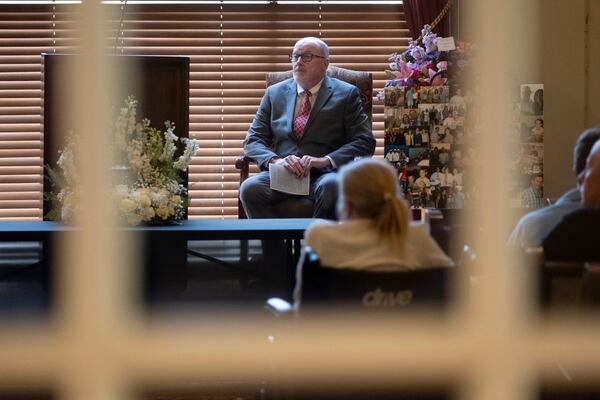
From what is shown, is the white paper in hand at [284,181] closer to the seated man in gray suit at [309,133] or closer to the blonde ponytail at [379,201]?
the seated man in gray suit at [309,133]

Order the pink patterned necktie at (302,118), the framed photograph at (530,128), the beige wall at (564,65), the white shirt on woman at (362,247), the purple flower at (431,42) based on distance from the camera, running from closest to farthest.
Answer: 1. the white shirt on woman at (362,247)
2. the framed photograph at (530,128)
3. the pink patterned necktie at (302,118)
4. the purple flower at (431,42)
5. the beige wall at (564,65)

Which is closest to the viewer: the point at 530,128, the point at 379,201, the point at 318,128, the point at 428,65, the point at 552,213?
the point at 552,213

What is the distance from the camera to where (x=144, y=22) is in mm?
5531

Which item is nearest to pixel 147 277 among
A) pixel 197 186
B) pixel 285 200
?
pixel 285 200

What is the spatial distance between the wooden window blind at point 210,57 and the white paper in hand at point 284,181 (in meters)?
1.35

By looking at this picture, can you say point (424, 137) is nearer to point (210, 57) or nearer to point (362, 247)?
point (210, 57)

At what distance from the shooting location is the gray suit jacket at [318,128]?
4.20 m

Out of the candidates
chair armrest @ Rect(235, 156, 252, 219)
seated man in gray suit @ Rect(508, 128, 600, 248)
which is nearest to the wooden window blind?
chair armrest @ Rect(235, 156, 252, 219)

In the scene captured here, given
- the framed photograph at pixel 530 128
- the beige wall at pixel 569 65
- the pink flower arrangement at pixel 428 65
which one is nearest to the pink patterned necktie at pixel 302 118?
the pink flower arrangement at pixel 428 65

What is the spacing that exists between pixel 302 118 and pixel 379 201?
2.44 metres

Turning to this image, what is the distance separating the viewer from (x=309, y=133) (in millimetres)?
4215

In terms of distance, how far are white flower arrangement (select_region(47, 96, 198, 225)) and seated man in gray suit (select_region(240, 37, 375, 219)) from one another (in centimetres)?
68

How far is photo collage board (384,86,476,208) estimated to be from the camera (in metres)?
3.97

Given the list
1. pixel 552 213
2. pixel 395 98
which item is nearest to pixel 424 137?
pixel 395 98
